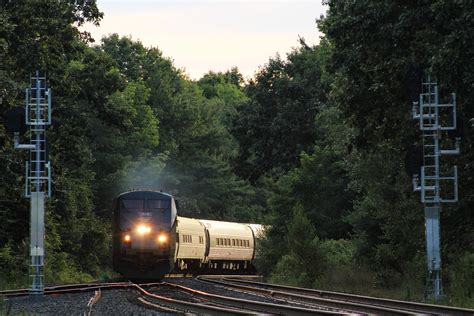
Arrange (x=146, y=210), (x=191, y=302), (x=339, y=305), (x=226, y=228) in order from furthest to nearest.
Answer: (x=226, y=228), (x=146, y=210), (x=191, y=302), (x=339, y=305)

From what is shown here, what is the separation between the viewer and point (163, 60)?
4311 inches

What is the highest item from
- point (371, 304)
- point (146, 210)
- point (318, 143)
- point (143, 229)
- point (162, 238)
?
point (318, 143)

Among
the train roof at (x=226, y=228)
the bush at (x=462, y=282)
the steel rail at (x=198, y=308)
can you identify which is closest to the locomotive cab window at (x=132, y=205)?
the train roof at (x=226, y=228)

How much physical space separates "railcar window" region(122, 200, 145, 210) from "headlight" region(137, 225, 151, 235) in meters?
0.87

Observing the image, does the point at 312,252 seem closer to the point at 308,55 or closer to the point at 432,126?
the point at 432,126

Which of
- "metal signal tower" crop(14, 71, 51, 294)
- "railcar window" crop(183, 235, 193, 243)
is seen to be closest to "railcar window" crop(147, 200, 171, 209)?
"railcar window" crop(183, 235, 193, 243)

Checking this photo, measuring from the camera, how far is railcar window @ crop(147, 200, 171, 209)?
41.3 m

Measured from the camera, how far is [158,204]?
4147 centimetres

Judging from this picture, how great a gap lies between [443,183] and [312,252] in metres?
9.47

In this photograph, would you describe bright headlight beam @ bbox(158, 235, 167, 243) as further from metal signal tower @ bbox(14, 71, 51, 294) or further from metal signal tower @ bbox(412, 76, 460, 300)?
metal signal tower @ bbox(412, 76, 460, 300)

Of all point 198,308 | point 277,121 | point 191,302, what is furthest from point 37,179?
point 277,121

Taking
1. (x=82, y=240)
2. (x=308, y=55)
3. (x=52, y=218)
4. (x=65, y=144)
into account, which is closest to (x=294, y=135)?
(x=308, y=55)

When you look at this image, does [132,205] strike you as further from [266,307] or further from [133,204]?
[266,307]

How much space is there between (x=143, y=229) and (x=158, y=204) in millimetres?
1422
